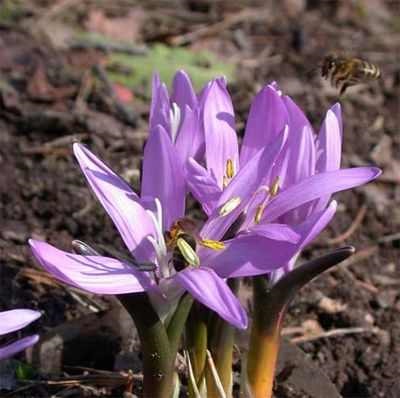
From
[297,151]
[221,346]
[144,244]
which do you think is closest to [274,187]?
[297,151]

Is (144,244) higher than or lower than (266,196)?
lower

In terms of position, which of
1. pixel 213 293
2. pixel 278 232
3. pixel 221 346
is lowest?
pixel 221 346

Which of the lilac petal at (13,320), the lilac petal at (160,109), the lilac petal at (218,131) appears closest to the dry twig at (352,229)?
the lilac petal at (218,131)

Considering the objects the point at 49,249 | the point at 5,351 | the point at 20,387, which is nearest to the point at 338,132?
the point at 49,249

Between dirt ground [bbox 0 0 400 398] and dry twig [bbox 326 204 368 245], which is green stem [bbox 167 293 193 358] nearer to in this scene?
dirt ground [bbox 0 0 400 398]

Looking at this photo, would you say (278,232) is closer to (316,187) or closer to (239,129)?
(316,187)

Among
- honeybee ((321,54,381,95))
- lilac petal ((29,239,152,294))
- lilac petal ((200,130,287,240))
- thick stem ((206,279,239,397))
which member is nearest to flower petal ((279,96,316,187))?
lilac petal ((200,130,287,240))

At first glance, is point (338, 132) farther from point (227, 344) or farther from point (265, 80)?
point (265, 80)
